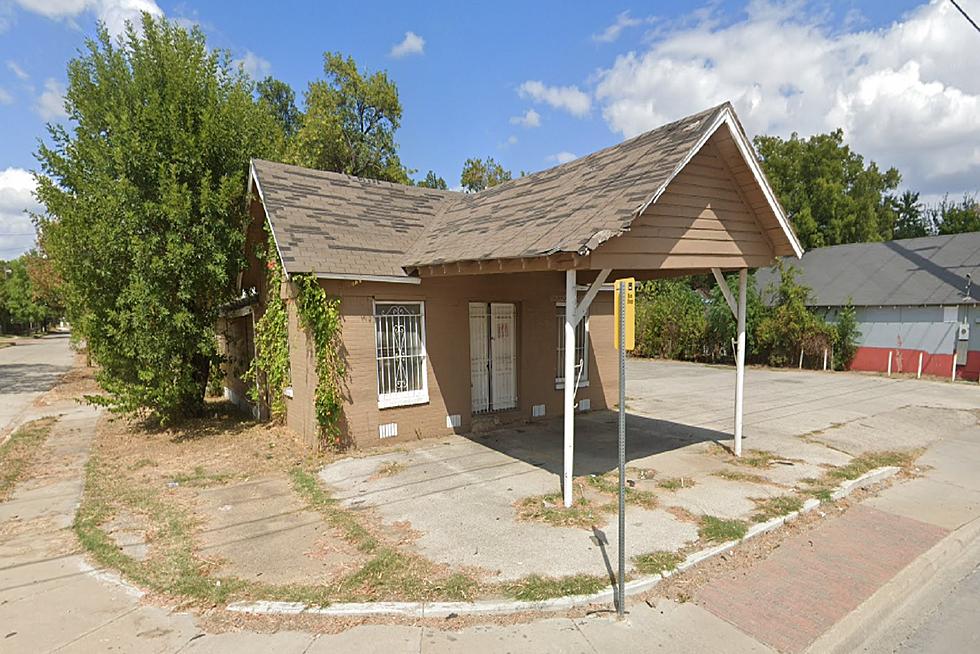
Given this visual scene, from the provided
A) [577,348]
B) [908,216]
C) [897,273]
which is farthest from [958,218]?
[577,348]

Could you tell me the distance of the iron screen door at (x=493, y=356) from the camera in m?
10.0

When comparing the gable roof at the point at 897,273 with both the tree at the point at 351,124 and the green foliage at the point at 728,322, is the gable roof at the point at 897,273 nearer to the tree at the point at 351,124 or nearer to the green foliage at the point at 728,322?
the green foliage at the point at 728,322

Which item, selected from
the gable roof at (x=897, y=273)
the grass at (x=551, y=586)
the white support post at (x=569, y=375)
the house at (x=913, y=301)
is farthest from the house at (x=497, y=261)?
the gable roof at (x=897, y=273)

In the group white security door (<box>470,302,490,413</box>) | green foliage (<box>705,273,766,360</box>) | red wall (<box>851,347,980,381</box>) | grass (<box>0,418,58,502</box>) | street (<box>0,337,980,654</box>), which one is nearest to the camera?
street (<box>0,337,980,654</box>)

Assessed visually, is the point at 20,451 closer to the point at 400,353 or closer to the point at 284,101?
the point at 400,353

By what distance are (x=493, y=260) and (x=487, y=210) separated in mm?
3403

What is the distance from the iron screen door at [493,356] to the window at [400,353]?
1.18 m

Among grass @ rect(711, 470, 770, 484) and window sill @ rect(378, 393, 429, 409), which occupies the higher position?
window sill @ rect(378, 393, 429, 409)

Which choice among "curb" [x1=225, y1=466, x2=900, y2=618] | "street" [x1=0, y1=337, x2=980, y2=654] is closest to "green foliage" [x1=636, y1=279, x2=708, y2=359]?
"street" [x1=0, y1=337, x2=980, y2=654]

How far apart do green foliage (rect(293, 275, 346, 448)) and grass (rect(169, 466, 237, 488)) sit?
151cm

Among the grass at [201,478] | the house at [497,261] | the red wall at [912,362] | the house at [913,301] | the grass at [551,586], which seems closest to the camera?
the grass at [551,586]

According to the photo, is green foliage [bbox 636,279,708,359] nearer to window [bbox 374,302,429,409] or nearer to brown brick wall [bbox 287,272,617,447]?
brown brick wall [bbox 287,272,617,447]

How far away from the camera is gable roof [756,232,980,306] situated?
20109 millimetres

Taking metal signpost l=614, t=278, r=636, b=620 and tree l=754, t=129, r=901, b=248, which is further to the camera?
tree l=754, t=129, r=901, b=248
